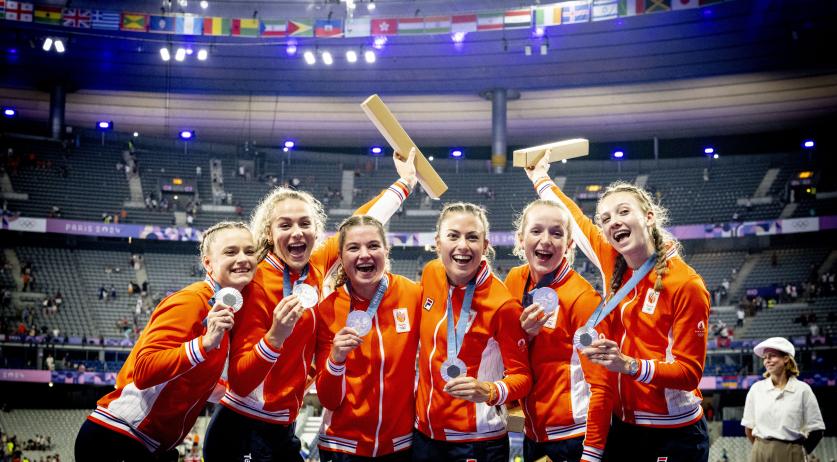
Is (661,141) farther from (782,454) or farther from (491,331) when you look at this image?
(491,331)

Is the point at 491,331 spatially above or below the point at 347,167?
below

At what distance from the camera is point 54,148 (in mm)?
31312

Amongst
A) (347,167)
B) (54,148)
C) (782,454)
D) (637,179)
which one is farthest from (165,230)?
(782,454)

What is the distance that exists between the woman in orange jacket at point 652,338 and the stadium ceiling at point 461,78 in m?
21.1

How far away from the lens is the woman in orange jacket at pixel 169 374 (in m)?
3.63

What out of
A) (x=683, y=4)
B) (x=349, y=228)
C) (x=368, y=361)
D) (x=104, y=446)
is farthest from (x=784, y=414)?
(x=683, y=4)

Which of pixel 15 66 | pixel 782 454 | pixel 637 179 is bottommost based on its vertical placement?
pixel 782 454

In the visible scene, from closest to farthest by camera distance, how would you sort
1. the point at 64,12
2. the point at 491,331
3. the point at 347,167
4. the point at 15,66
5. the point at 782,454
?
1. the point at 491,331
2. the point at 782,454
3. the point at 64,12
4. the point at 15,66
5. the point at 347,167

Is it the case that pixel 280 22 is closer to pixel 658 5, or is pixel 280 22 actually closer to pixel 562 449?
pixel 658 5

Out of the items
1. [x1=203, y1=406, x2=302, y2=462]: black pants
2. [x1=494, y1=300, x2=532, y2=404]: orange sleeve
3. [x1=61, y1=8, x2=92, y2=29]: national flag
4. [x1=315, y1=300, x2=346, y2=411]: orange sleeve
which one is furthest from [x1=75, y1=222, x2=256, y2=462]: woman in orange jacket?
[x1=61, y1=8, x2=92, y2=29]: national flag

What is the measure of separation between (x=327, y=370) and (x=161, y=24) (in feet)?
80.9

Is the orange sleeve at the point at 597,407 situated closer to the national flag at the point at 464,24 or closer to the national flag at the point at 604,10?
the national flag at the point at 604,10

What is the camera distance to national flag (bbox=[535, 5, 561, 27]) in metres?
24.0

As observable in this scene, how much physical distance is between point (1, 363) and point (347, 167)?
649 inches
